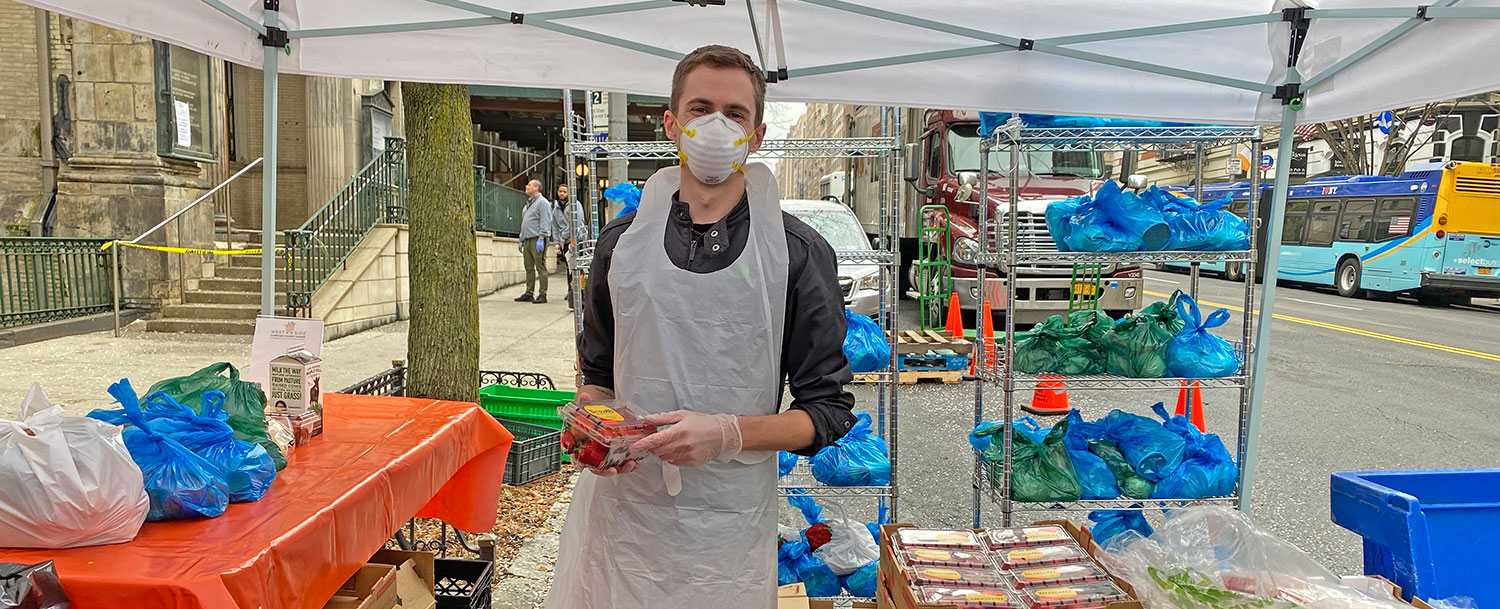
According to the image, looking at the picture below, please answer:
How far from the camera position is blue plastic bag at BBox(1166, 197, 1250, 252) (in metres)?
3.76

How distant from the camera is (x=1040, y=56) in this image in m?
3.69

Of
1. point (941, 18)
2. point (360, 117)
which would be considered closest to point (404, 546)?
point (941, 18)

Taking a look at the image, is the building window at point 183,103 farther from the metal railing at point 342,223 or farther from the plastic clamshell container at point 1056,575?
the plastic clamshell container at point 1056,575

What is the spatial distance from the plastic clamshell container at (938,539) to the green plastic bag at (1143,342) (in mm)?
1198

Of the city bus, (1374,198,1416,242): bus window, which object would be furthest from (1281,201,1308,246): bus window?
(1374,198,1416,242): bus window

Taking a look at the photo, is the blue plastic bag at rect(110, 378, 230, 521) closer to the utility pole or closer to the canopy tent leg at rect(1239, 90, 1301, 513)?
the canopy tent leg at rect(1239, 90, 1301, 513)

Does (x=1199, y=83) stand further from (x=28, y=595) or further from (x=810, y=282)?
(x=28, y=595)

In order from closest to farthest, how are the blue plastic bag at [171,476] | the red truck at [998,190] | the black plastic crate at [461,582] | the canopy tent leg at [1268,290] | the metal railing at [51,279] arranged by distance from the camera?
the blue plastic bag at [171,476]
the black plastic crate at [461,582]
the canopy tent leg at [1268,290]
the metal railing at [51,279]
the red truck at [998,190]

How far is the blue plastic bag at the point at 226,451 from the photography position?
7.14 ft

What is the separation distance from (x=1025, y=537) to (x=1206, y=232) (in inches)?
63.9

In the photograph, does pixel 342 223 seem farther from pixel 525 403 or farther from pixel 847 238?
pixel 525 403

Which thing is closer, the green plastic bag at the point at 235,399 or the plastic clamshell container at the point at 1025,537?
the green plastic bag at the point at 235,399

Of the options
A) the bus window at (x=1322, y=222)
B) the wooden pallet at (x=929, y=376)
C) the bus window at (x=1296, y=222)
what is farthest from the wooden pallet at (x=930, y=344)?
the bus window at (x=1296, y=222)

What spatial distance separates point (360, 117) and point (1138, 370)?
1549cm
